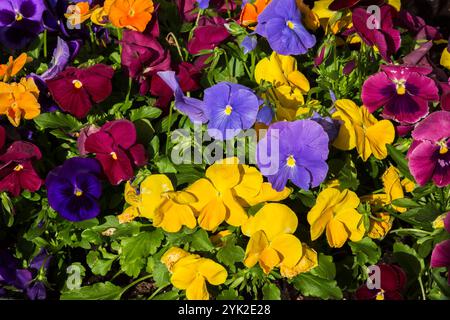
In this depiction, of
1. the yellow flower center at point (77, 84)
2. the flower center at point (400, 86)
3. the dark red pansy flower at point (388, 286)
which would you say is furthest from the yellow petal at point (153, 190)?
the flower center at point (400, 86)

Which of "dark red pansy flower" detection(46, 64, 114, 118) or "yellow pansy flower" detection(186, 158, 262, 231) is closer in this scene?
"yellow pansy flower" detection(186, 158, 262, 231)

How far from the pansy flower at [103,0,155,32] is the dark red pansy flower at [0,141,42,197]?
478mm

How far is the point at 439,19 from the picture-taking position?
3.70m

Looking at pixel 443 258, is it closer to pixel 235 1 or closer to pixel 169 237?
pixel 169 237

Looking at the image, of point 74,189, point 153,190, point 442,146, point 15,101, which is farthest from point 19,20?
point 442,146

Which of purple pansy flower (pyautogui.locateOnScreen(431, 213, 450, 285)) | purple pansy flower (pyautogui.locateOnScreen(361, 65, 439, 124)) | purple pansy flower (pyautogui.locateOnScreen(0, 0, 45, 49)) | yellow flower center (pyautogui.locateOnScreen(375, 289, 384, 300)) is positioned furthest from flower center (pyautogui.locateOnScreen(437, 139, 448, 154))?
purple pansy flower (pyautogui.locateOnScreen(0, 0, 45, 49))

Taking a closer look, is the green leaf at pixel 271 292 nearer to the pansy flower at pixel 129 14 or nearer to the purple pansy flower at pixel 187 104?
the purple pansy flower at pixel 187 104

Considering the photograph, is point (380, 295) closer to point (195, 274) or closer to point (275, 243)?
point (275, 243)

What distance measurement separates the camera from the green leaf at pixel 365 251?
7.81 feet

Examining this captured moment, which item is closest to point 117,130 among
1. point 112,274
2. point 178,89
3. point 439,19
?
point 178,89

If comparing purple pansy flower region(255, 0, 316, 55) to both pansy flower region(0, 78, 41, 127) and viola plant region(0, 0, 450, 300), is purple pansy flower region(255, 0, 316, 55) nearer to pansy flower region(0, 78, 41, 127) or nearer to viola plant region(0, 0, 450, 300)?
viola plant region(0, 0, 450, 300)

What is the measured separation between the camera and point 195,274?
7.52 feet

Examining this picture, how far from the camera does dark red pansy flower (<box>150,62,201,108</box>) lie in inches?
101

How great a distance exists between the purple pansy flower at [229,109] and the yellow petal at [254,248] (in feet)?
0.99
